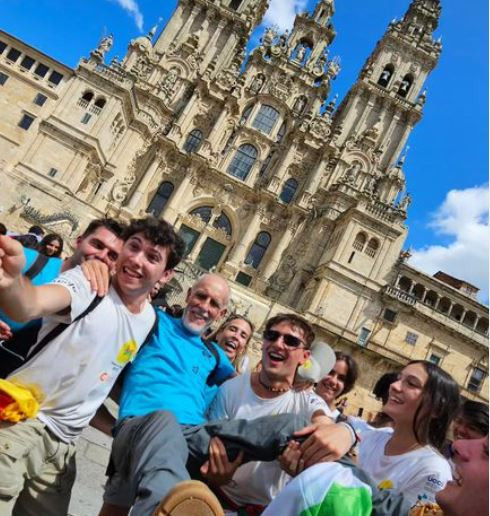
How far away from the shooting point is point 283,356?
3648mm

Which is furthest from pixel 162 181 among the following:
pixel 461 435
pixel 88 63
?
pixel 461 435

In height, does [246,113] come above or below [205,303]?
above

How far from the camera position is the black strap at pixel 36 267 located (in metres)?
3.42

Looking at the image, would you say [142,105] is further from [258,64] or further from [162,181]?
[258,64]

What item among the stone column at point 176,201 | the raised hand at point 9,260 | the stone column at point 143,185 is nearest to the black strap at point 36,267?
the raised hand at point 9,260

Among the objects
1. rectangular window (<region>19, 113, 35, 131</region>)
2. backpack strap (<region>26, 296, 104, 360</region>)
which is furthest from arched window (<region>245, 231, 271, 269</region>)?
backpack strap (<region>26, 296, 104, 360</region>)

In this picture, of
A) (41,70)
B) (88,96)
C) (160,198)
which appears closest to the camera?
(41,70)

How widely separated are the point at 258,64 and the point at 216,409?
39272 millimetres

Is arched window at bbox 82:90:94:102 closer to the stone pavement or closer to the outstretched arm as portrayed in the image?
the stone pavement

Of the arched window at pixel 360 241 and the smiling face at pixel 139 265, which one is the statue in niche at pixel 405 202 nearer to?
the arched window at pixel 360 241

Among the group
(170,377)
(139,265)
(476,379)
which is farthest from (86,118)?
(476,379)

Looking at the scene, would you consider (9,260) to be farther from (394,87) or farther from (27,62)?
(394,87)

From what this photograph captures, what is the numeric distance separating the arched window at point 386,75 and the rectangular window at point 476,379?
24169 millimetres

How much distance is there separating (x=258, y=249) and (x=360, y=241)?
763 centimetres
